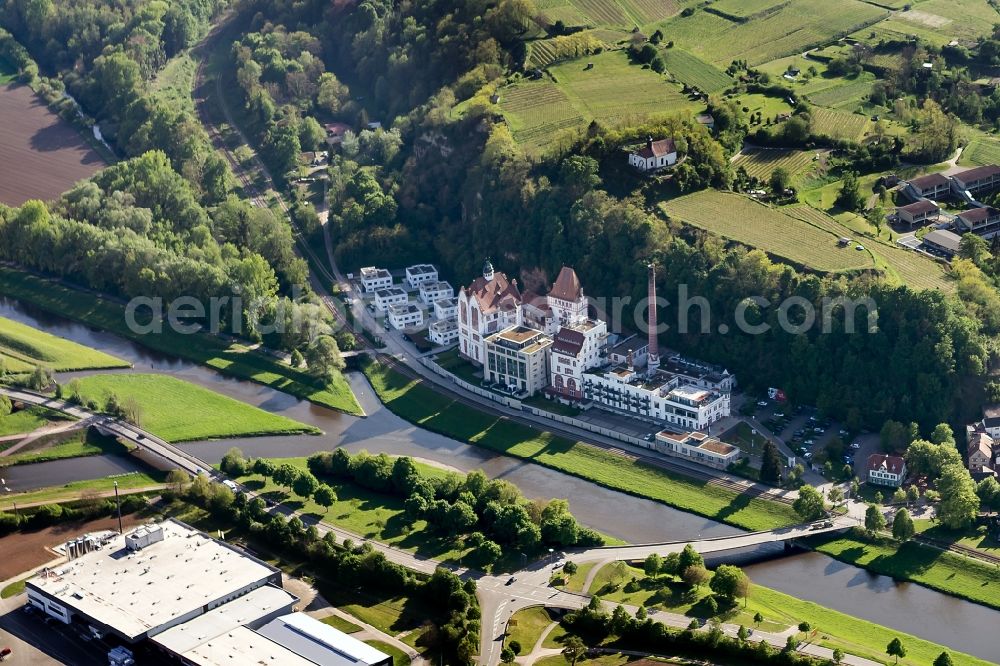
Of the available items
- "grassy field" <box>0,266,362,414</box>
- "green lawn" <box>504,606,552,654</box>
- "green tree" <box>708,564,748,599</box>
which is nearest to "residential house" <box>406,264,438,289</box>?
"grassy field" <box>0,266,362,414</box>

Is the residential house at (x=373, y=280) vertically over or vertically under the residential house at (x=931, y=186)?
under

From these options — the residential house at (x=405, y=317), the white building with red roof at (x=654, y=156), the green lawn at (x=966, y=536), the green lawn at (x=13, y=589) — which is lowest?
the green lawn at (x=966, y=536)

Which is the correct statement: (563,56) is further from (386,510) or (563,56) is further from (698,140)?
(386,510)

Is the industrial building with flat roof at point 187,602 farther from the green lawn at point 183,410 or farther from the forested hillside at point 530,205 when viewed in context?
the forested hillside at point 530,205

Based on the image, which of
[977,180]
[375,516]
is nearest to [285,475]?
[375,516]

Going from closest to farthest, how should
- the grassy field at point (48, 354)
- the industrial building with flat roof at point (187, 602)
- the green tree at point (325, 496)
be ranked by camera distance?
1. the industrial building with flat roof at point (187, 602)
2. the green tree at point (325, 496)
3. the grassy field at point (48, 354)

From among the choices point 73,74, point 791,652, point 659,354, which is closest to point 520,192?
point 659,354

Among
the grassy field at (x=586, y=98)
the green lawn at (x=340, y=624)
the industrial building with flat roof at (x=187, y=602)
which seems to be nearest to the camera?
the industrial building with flat roof at (x=187, y=602)

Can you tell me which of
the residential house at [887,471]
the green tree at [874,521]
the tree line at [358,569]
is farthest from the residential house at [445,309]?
the green tree at [874,521]

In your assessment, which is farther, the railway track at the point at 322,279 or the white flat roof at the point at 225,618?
the railway track at the point at 322,279
